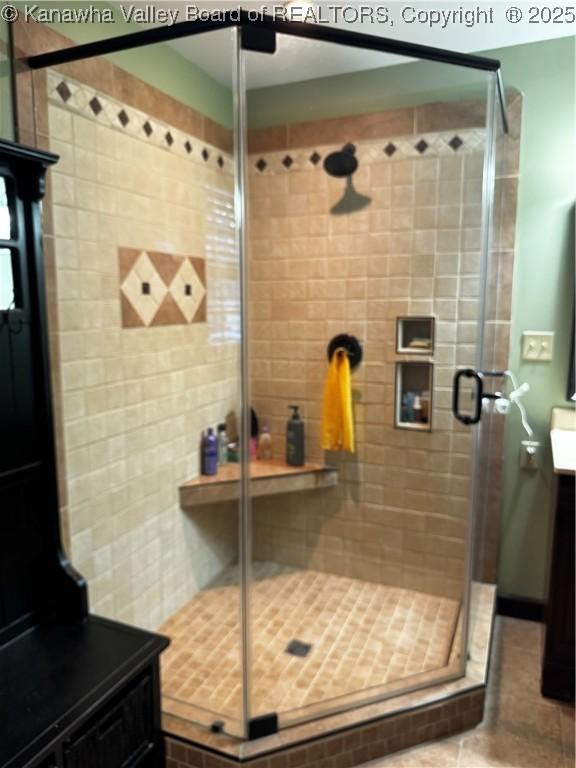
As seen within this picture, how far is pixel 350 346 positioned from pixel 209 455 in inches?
32.3

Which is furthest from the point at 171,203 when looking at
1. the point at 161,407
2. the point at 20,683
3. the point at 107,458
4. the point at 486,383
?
the point at 20,683

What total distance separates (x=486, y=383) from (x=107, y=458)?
4.92 feet

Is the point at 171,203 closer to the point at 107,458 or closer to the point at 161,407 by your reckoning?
the point at 161,407

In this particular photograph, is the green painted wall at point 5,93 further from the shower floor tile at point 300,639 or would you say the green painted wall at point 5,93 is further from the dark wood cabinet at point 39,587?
the shower floor tile at point 300,639

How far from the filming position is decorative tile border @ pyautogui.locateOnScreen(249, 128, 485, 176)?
7.18 ft

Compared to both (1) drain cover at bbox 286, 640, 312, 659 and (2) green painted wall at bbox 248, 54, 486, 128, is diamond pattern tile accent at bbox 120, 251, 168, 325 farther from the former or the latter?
(1) drain cover at bbox 286, 640, 312, 659

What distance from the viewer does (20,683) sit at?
4.10 feet

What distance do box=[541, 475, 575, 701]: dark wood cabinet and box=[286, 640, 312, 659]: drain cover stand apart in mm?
860

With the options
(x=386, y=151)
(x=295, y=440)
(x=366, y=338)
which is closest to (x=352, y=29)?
(x=386, y=151)

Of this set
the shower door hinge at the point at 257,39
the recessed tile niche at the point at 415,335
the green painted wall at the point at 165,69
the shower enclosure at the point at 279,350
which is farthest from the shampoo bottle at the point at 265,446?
the shower door hinge at the point at 257,39

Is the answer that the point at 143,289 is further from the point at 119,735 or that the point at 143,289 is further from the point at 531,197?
the point at 531,197

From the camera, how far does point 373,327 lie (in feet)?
8.05

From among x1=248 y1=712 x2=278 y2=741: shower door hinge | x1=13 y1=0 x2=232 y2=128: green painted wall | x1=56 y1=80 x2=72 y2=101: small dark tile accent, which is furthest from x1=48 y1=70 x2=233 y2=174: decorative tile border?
x1=248 y1=712 x2=278 y2=741: shower door hinge

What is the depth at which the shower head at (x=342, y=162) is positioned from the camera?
2381 mm
